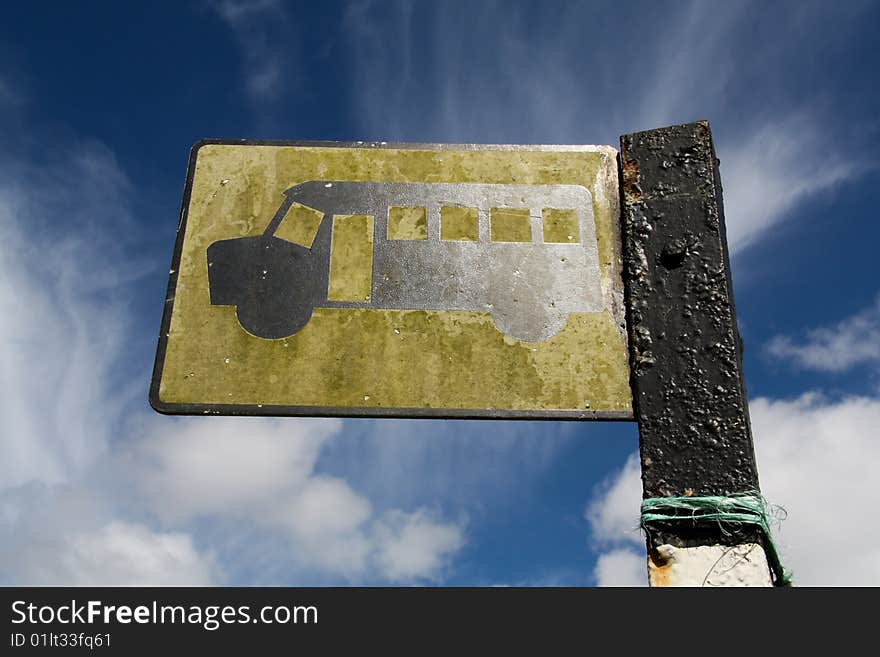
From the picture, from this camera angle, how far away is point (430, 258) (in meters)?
3.36

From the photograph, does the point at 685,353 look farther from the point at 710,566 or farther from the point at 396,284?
the point at 396,284

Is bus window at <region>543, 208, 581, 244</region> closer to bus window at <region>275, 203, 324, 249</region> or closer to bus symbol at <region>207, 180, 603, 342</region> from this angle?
bus symbol at <region>207, 180, 603, 342</region>

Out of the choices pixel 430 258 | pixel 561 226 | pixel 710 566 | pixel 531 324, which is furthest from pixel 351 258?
pixel 710 566

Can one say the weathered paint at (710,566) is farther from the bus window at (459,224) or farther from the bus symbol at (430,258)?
the bus window at (459,224)

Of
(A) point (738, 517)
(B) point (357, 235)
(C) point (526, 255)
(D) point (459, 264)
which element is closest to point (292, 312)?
(B) point (357, 235)

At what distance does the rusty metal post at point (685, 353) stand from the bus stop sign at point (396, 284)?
11cm

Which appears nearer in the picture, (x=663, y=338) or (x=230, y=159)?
(x=663, y=338)

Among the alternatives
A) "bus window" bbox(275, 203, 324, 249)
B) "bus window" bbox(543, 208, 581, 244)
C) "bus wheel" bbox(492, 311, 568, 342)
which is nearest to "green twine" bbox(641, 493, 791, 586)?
"bus wheel" bbox(492, 311, 568, 342)

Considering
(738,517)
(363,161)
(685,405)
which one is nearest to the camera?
(738,517)
